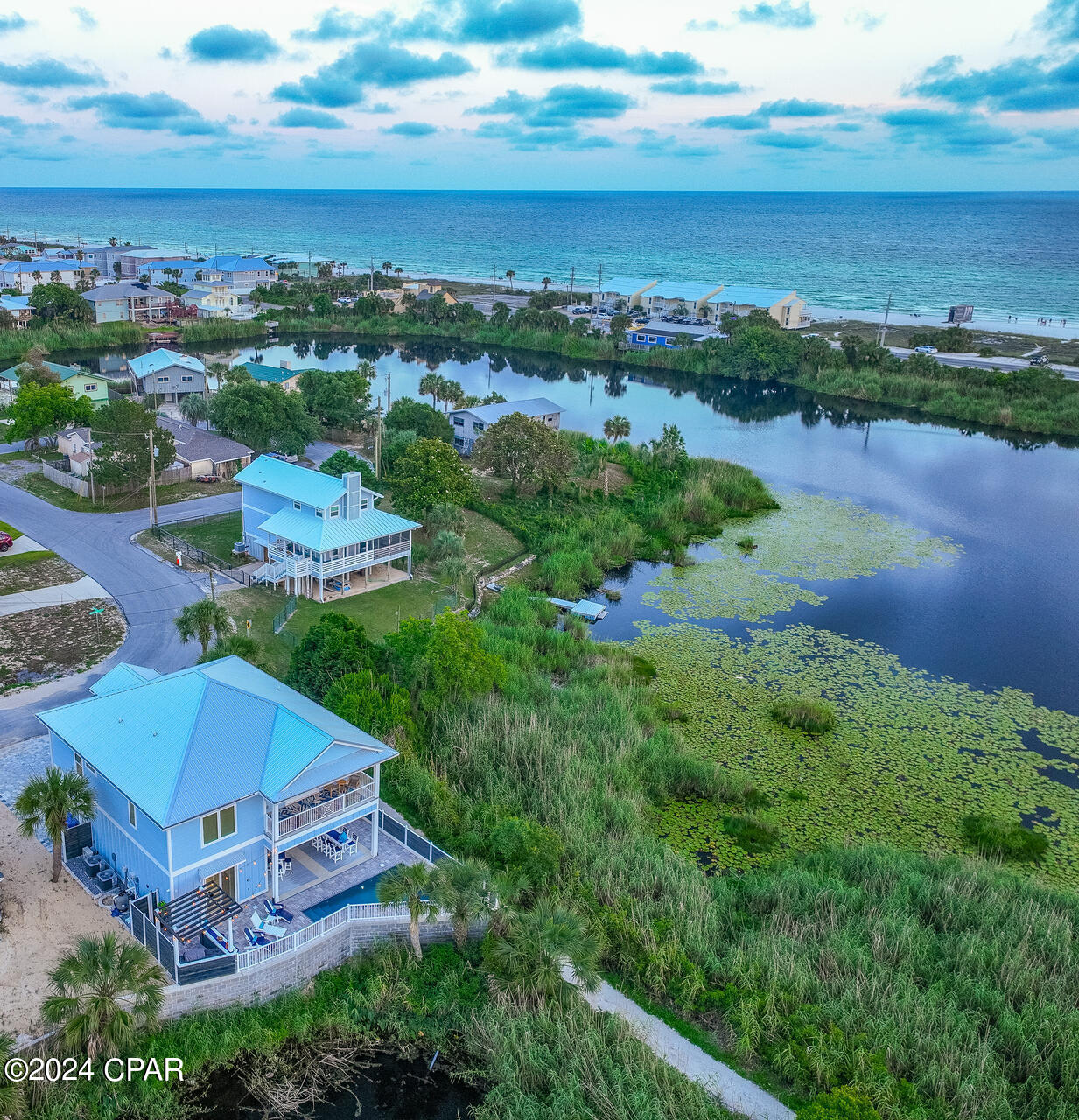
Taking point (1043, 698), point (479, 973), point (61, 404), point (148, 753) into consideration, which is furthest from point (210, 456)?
point (1043, 698)

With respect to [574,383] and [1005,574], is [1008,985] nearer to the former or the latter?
[1005,574]

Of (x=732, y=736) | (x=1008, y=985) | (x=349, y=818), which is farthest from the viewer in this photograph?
(x=732, y=736)

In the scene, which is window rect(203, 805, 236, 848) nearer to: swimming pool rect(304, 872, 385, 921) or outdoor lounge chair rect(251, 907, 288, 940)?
outdoor lounge chair rect(251, 907, 288, 940)

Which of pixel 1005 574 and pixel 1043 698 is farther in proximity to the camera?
pixel 1005 574

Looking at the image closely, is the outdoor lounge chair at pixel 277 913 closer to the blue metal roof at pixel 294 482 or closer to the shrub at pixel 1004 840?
the shrub at pixel 1004 840

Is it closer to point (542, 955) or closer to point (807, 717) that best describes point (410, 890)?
point (542, 955)

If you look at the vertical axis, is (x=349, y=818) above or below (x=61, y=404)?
below

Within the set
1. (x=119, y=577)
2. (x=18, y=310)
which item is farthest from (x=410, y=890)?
(x=18, y=310)

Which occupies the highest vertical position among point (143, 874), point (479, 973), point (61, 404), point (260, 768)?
point (61, 404)
